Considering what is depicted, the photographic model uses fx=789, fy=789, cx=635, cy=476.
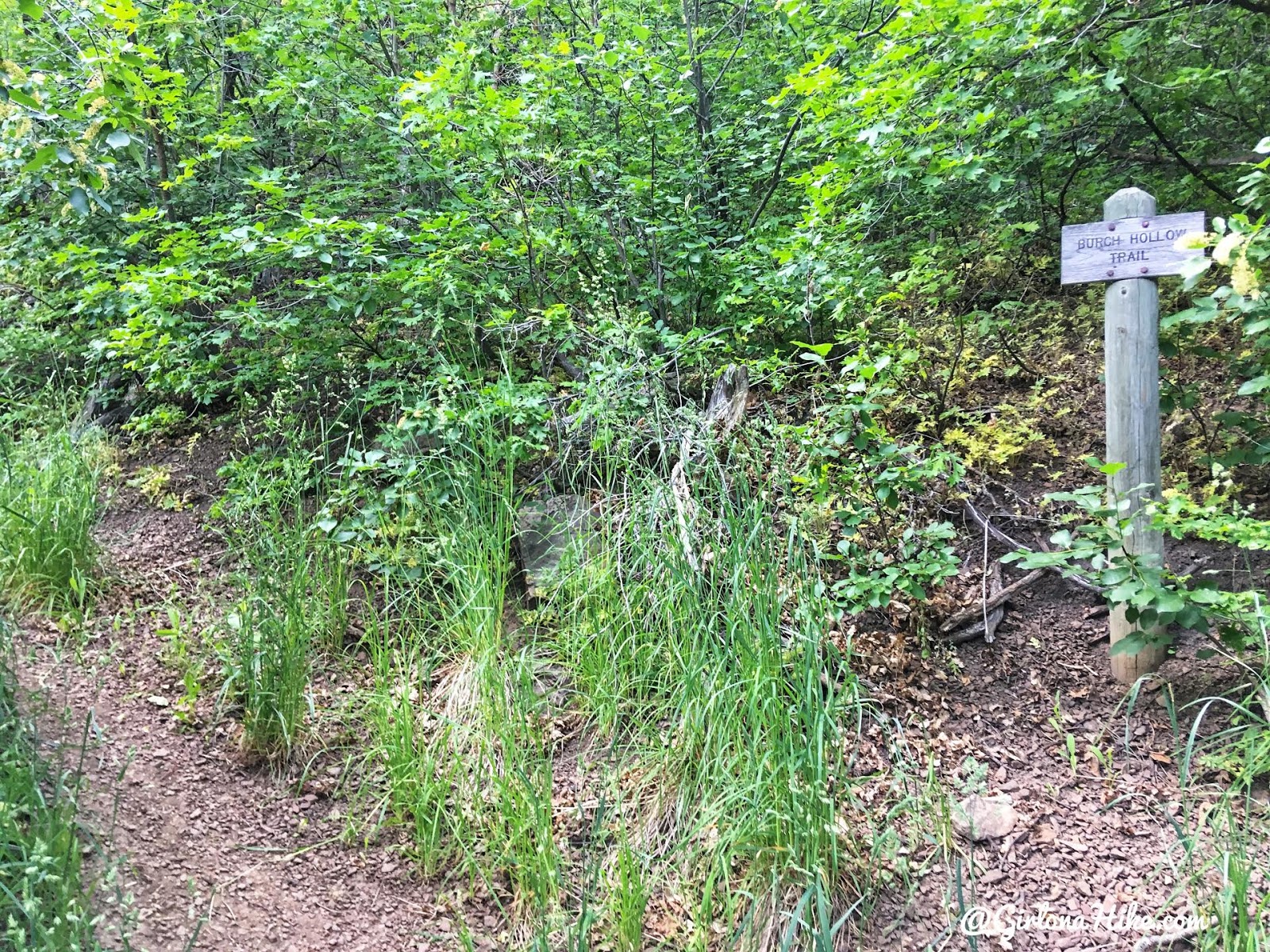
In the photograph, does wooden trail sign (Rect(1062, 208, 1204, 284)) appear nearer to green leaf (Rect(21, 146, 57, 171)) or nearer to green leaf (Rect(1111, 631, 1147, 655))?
green leaf (Rect(1111, 631, 1147, 655))

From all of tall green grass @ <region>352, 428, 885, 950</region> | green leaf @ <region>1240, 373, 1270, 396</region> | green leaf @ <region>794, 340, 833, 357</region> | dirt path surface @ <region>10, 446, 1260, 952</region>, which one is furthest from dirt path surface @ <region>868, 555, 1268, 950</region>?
green leaf @ <region>794, 340, 833, 357</region>

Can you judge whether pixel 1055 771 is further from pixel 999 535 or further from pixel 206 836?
pixel 206 836

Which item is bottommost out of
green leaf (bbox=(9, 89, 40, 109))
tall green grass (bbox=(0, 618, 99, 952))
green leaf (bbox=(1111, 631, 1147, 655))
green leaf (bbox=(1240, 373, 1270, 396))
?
green leaf (bbox=(1111, 631, 1147, 655))

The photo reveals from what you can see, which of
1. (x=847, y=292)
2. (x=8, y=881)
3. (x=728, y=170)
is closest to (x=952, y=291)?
(x=847, y=292)

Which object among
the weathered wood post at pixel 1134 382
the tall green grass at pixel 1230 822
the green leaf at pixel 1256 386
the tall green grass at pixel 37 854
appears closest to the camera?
the tall green grass at pixel 37 854

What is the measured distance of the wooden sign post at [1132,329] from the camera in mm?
2771

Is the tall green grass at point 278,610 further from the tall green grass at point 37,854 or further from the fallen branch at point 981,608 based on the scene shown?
the fallen branch at point 981,608

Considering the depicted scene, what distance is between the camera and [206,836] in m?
2.49

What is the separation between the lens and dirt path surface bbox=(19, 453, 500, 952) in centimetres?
218

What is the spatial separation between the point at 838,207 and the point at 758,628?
241cm

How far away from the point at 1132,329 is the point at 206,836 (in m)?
3.57

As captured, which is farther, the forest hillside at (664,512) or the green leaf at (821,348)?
the green leaf at (821,348)

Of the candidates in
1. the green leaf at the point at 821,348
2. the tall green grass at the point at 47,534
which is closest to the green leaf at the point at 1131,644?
the green leaf at the point at 821,348

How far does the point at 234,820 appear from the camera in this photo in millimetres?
2594
